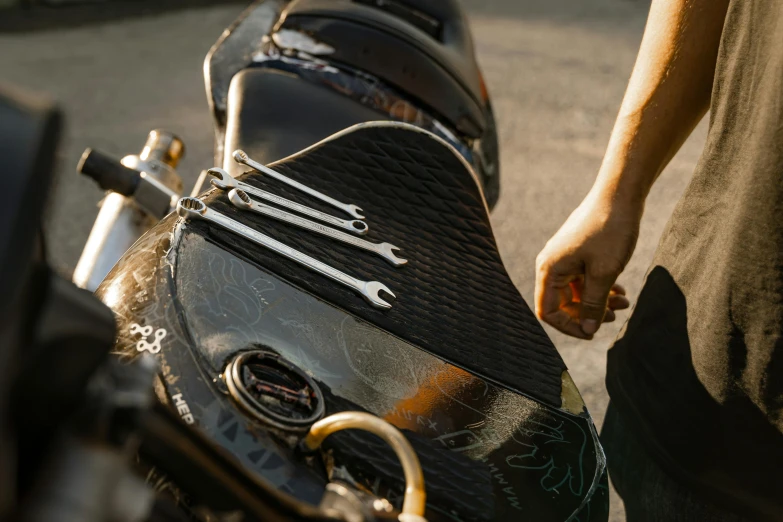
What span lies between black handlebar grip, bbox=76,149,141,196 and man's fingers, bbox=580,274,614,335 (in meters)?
0.61

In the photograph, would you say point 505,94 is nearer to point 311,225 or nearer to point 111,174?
point 111,174

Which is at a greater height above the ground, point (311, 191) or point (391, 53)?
point (391, 53)

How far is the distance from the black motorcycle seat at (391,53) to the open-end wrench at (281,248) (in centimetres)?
53

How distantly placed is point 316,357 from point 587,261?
0.41m

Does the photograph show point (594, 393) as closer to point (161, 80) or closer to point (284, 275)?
point (284, 275)

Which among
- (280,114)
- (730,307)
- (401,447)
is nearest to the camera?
(401,447)

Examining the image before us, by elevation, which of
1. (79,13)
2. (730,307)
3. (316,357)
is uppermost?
(730,307)

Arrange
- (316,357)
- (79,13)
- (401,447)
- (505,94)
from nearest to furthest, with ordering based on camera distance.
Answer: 1. (401,447)
2. (316,357)
3. (505,94)
4. (79,13)

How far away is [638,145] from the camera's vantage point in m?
0.86

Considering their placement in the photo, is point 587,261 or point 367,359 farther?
point 587,261

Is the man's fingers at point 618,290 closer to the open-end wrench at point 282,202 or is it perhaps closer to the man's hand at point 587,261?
the man's hand at point 587,261

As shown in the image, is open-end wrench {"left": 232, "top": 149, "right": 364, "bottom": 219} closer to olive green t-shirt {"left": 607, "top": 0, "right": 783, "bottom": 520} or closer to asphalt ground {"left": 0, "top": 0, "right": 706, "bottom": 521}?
olive green t-shirt {"left": 607, "top": 0, "right": 783, "bottom": 520}

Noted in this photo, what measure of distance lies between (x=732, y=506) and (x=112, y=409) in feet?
2.10

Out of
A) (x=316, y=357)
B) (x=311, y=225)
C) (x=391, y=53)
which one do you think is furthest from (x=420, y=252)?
(x=391, y=53)
